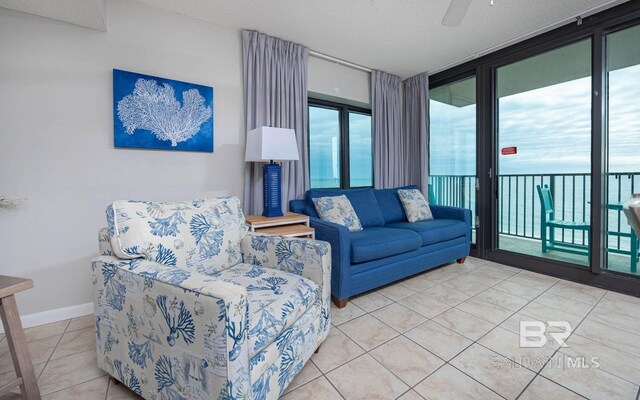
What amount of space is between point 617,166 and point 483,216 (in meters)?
1.22

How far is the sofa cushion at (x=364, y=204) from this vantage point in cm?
290

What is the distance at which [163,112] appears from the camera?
2258mm

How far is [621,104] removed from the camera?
2477mm

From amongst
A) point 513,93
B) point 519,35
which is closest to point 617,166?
point 513,93

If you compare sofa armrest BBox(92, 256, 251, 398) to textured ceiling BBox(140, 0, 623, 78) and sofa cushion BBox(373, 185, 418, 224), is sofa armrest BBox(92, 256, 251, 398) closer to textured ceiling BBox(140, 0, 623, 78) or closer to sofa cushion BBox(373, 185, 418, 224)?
textured ceiling BBox(140, 0, 623, 78)

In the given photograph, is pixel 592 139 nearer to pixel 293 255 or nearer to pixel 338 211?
pixel 338 211

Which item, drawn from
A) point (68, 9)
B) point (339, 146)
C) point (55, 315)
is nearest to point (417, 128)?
point (339, 146)

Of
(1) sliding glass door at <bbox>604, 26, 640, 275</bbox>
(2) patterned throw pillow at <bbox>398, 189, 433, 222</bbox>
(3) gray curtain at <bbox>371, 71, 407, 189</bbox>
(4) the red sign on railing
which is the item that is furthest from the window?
(1) sliding glass door at <bbox>604, 26, 640, 275</bbox>

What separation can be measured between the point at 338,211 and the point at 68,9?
2493mm

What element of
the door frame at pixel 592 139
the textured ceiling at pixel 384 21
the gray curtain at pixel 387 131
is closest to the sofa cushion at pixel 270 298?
the textured ceiling at pixel 384 21

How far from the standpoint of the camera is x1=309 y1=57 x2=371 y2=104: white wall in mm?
3168

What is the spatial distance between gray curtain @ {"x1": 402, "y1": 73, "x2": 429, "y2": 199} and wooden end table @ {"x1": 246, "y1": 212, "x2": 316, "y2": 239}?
88.2 inches

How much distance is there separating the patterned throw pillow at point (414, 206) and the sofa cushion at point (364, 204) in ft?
1.24

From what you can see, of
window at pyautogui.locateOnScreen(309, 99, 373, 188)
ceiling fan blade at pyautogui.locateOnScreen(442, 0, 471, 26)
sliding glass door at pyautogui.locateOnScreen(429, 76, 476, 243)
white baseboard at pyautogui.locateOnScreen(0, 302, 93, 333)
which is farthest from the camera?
sliding glass door at pyautogui.locateOnScreen(429, 76, 476, 243)
